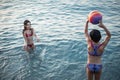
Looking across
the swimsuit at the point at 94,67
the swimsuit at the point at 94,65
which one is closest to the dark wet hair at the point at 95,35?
the swimsuit at the point at 94,65

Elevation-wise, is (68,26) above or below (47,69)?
above

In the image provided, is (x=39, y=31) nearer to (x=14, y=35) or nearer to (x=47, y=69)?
(x=14, y=35)

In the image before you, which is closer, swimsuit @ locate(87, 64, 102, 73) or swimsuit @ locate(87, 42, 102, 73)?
swimsuit @ locate(87, 42, 102, 73)

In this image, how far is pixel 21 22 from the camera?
53.8ft

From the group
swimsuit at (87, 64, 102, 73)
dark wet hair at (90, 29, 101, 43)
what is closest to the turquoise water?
swimsuit at (87, 64, 102, 73)

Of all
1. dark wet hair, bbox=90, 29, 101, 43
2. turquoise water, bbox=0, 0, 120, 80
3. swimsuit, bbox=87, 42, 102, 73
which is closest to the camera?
dark wet hair, bbox=90, 29, 101, 43

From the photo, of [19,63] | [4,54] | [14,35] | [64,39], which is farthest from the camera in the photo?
[14,35]

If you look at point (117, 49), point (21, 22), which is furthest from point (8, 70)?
point (21, 22)

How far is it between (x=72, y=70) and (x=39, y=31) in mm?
5811

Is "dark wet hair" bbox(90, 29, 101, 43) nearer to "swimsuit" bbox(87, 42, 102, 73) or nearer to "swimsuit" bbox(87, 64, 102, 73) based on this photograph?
"swimsuit" bbox(87, 42, 102, 73)

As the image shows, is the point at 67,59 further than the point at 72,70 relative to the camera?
Yes

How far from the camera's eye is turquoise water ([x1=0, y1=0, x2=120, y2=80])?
929cm

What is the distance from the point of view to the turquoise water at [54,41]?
9.29 m

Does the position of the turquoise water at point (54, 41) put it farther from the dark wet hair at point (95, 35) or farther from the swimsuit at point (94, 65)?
the dark wet hair at point (95, 35)
